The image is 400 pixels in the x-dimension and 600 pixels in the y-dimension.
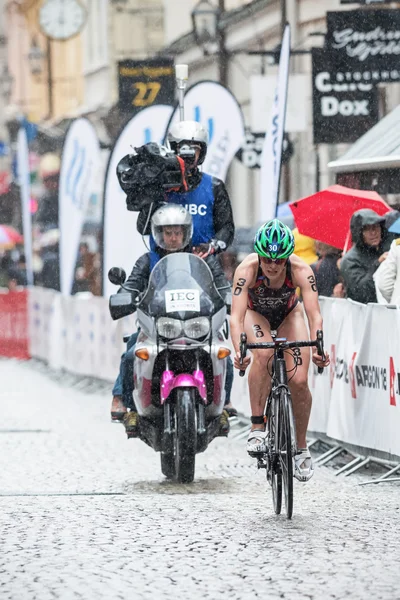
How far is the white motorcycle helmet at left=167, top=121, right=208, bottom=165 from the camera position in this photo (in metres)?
11.5

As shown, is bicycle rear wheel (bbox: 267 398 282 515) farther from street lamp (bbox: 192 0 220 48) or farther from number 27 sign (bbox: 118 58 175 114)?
number 27 sign (bbox: 118 58 175 114)

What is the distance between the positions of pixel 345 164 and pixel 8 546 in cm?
1008

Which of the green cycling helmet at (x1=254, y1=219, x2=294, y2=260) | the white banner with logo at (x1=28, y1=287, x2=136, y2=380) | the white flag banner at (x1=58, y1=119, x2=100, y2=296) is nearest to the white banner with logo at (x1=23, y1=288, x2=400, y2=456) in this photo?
the green cycling helmet at (x1=254, y1=219, x2=294, y2=260)

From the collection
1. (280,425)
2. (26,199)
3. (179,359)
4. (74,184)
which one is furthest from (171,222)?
(26,199)

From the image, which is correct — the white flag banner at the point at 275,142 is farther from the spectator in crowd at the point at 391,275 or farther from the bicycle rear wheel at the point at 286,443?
the bicycle rear wheel at the point at 286,443

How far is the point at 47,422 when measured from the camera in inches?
625

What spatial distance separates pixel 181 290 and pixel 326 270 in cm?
476

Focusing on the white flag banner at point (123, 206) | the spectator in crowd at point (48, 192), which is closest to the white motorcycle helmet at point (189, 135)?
the white flag banner at point (123, 206)

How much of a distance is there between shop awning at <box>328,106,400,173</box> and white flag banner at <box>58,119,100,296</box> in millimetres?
4192

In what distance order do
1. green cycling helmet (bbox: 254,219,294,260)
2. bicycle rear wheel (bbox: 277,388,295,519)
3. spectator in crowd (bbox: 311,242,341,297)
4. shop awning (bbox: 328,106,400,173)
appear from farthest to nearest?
shop awning (bbox: 328,106,400,173), spectator in crowd (bbox: 311,242,341,297), green cycling helmet (bbox: 254,219,294,260), bicycle rear wheel (bbox: 277,388,295,519)

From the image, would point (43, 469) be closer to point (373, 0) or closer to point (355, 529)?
point (355, 529)

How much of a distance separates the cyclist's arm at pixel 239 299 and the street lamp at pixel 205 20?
67.8ft

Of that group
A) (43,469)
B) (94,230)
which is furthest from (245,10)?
(43,469)

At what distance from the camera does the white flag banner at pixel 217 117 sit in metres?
18.8
